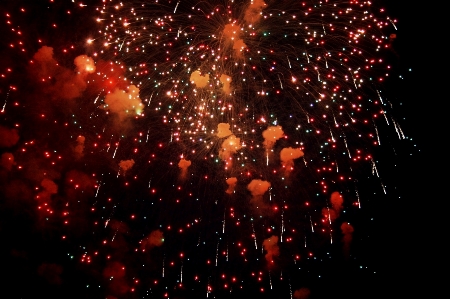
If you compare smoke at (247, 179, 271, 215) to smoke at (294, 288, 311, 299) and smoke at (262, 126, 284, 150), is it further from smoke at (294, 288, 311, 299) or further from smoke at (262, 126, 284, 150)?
smoke at (294, 288, 311, 299)

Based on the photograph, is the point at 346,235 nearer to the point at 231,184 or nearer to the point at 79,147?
the point at 231,184

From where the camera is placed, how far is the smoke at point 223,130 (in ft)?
12.7

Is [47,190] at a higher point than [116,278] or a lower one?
higher

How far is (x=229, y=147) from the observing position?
3.95 m

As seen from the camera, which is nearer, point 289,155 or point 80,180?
point 80,180

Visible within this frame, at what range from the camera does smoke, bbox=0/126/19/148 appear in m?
3.43

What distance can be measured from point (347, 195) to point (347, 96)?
1358 millimetres

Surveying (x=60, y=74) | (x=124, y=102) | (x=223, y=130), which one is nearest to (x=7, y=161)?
(x=60, y=74)

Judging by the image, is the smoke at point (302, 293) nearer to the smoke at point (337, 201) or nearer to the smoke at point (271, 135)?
the smoke at point (337, 201)

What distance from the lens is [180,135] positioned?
3889 mm

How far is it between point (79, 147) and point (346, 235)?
12.3ft

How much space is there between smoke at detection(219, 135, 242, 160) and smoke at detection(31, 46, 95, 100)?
1929mm

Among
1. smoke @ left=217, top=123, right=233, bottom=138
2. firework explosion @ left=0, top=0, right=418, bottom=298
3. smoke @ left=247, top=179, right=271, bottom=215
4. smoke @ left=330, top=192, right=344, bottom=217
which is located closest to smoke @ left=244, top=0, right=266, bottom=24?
firework explosion @ left=0, top=0, right=418, bottom=298

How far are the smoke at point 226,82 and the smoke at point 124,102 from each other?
3.63 ft
